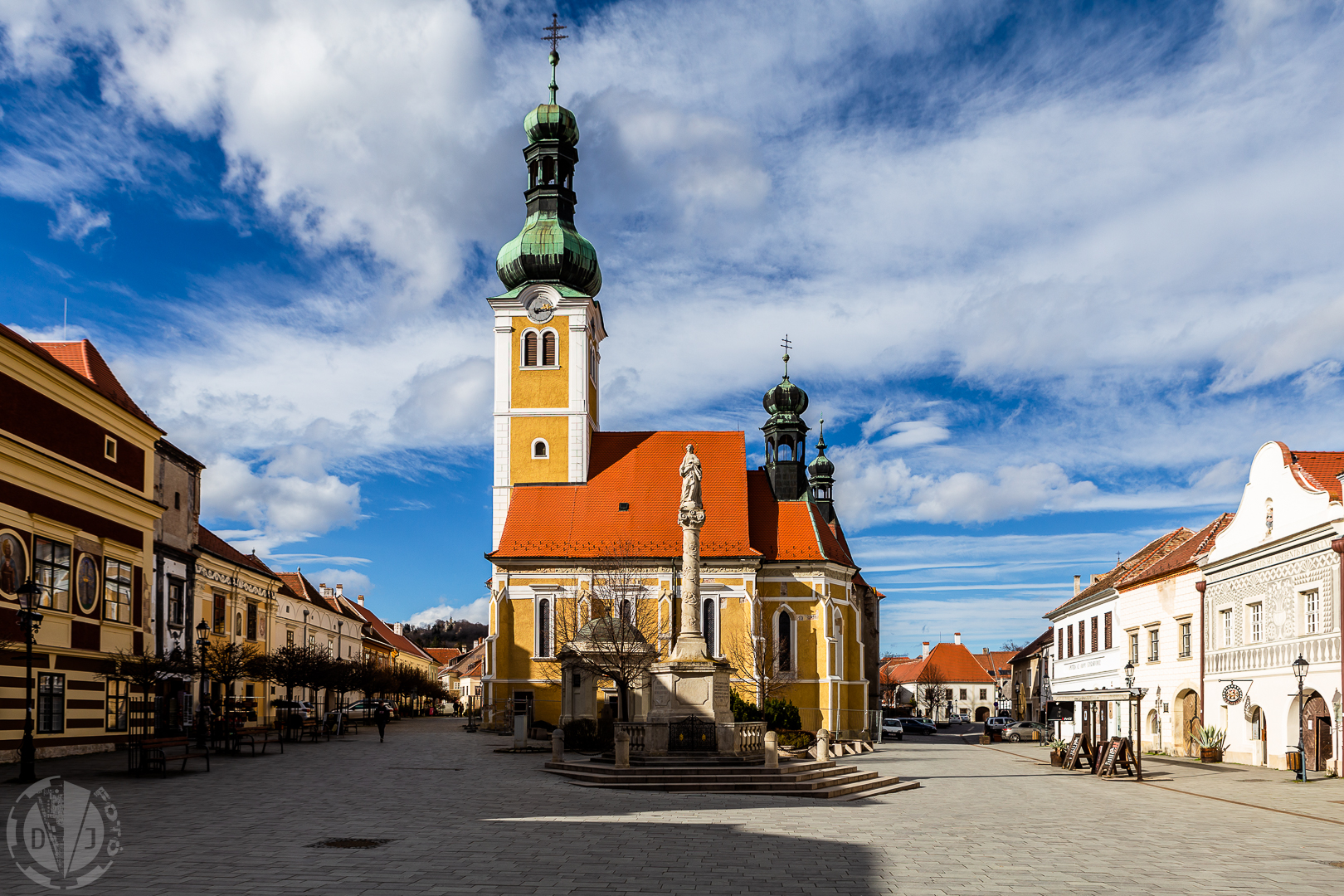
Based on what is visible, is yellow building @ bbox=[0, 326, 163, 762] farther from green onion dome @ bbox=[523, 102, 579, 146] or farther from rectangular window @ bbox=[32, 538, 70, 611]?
green onion dome @ bbox=[523, 102, 579, 146]

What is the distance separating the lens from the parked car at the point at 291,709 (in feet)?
141

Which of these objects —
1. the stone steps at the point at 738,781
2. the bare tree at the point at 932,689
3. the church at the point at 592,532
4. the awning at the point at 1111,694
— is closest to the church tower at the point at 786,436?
the church at the point at 592,532

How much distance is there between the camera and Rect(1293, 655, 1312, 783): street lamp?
26.2 m

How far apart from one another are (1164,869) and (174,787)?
57.3 ft

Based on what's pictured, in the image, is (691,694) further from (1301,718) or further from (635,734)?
(1301,718)

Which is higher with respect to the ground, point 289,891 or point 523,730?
point 289,891

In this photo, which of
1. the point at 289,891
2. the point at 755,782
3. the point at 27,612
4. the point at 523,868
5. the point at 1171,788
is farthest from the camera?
the point at 1171,788

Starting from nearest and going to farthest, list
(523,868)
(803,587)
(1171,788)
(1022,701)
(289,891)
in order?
(289,891) < (523,868) < (1171,788) < (803,587) < (1022,701)

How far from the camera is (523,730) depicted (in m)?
35.3

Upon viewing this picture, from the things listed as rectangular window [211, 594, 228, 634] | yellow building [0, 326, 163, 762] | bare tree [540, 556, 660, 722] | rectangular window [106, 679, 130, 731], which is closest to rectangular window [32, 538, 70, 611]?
yellow building [0, 326, 163, 762]

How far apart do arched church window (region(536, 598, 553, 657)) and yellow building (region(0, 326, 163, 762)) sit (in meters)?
17.9

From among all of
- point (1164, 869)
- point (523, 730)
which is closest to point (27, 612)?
point (523, 730)

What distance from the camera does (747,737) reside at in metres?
26.1

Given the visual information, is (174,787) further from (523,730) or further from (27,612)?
(523,730)
